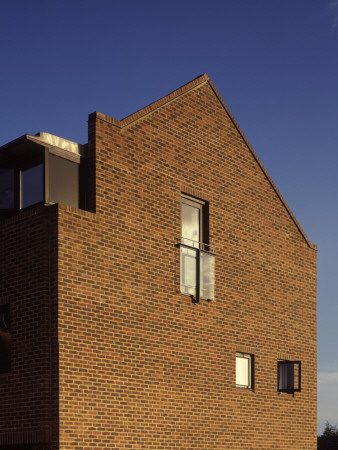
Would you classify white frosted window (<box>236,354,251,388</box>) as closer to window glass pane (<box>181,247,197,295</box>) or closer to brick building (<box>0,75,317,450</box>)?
brick building (<box>0,75,317,450</box>)

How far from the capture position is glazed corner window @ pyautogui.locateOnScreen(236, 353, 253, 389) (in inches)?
707

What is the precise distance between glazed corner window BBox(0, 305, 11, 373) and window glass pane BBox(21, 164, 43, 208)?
222 centimetres

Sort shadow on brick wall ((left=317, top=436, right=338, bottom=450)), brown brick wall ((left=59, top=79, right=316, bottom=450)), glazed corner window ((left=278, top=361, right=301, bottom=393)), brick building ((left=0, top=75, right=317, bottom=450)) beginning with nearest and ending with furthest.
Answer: brick building ((left=0, top=75, right=317, bottom=450)), brown brick wall ((left=59, top=79, right=316, bottom=450)), glazed corner window ((left=278, top=361, right=301, bottom=393)), shadow on brick wall ((left=317, top=436, right=338, bottom=450))

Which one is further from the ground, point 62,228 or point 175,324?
point 62,228

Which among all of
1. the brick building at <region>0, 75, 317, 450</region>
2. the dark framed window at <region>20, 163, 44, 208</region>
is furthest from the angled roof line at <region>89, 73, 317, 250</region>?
the dark framed window at <region>20, 163, 44, 208</region>

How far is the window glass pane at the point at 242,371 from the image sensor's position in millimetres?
17945

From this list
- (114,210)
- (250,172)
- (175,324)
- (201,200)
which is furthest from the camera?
(250,172)

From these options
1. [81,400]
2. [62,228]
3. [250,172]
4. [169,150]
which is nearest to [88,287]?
[62,228]

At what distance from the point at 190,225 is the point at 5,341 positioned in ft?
17.6

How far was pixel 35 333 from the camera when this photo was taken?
13539mm

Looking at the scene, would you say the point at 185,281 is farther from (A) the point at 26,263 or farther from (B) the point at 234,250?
(A) the point at 26,263

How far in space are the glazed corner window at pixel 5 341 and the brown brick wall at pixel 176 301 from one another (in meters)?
1.54

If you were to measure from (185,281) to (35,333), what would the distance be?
4221 millimetres

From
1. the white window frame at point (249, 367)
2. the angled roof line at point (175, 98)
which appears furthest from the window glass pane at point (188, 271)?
the angled roof line at point (175, 98)
